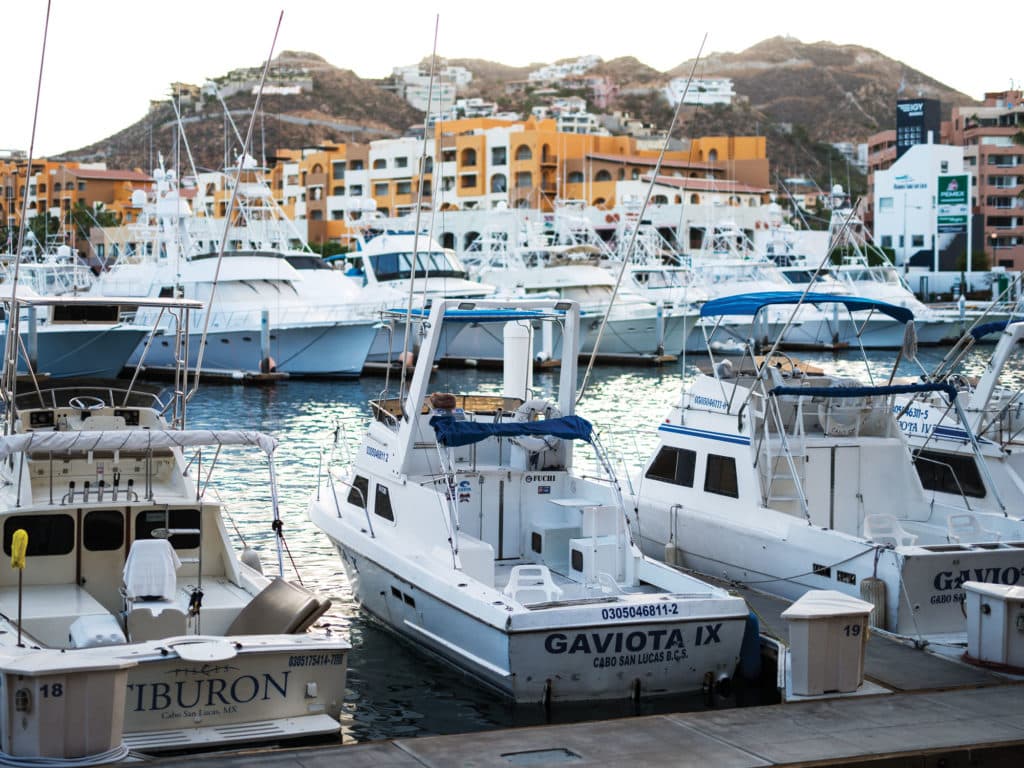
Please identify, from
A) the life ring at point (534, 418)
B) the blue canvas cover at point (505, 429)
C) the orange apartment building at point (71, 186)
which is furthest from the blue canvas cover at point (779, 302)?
the orange apartment building at point (71, 186)

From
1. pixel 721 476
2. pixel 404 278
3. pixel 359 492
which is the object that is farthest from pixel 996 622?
pixel 404 278

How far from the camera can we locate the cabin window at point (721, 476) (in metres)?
16.3

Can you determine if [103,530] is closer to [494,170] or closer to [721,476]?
[721,476]

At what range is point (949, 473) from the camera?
57.8 feet

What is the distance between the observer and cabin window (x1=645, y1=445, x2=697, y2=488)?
17.1 metres

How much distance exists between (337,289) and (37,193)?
8920 cm

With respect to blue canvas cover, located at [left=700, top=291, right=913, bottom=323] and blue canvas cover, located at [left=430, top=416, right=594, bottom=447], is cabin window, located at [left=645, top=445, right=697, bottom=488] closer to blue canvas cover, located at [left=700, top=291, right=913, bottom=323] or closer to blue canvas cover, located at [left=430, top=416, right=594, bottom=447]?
blue canvas cover, located at [left=700, top=291, right=913, bottom=323]

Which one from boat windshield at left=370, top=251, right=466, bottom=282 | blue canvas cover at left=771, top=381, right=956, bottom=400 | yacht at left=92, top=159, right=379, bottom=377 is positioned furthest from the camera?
boat windshield at left=370, top=251, right=466, bottom=282

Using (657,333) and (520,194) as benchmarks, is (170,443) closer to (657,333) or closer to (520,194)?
(657,333)

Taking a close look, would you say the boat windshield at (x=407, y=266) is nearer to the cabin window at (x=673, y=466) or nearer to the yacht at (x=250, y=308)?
the yacht at (x=250, y=308)

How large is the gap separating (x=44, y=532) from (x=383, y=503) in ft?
12.9

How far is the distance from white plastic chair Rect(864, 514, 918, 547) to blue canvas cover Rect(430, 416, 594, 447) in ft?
10.7

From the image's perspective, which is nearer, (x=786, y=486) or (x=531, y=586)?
(x=531, y=586)

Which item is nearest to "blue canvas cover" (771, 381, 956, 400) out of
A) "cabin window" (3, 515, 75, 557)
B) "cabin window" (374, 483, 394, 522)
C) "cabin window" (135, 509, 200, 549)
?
"cabin window" (374, 483, 394, 522)
